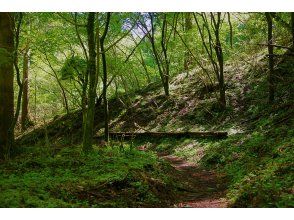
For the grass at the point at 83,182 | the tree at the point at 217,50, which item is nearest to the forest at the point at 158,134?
the grass at the point at 83,182

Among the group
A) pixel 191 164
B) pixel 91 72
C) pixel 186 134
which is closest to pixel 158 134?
pixel 186 134

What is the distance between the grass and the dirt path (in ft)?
1.71

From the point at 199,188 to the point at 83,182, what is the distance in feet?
10.7

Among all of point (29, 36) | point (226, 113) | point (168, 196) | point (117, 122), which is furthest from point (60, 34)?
point (168, 196)

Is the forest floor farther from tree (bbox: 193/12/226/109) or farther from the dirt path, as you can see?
tree (bbox: 193/12/226/109)

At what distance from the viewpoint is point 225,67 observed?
22438 mm

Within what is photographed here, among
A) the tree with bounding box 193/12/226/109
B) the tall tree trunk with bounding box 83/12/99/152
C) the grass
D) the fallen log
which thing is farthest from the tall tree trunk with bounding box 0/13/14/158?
the tree with bounding box 193/12/226/109

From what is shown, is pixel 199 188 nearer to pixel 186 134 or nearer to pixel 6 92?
pixel 6 92

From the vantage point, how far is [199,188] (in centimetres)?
905

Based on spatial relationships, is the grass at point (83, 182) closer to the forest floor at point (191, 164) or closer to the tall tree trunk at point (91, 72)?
→ the forest floor at point (191, 164)

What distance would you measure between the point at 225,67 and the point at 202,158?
36.3 ft

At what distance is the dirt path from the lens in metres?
7.35

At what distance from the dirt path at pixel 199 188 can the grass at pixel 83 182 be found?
52cm

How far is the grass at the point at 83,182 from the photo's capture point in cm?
612
